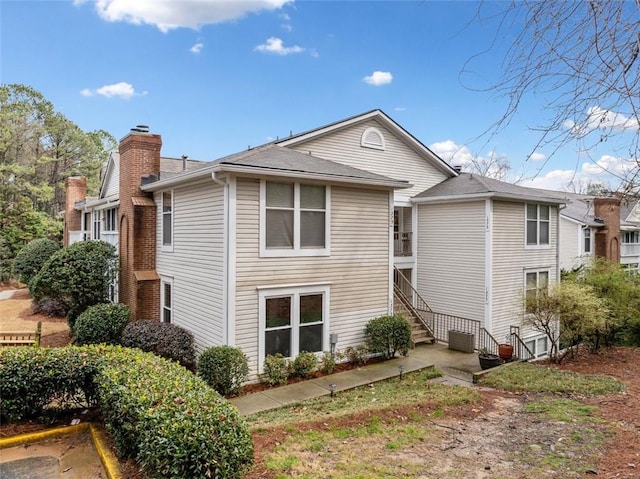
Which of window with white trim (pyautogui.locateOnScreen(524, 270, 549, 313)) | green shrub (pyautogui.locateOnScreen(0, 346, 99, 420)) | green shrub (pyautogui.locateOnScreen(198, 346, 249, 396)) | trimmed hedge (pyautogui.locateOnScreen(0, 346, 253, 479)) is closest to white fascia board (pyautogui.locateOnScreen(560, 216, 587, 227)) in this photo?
window with white trim (pyautogui.locateOnScreen(524, 270, 549, 313))

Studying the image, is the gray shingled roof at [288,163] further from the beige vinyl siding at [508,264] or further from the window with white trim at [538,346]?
the window with white trim at [538,346]

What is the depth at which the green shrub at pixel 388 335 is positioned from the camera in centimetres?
1154

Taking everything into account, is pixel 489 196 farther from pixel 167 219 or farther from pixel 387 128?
pixel 167 219

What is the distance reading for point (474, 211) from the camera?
1458 cm

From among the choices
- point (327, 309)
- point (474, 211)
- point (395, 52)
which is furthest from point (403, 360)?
point (395, 52)

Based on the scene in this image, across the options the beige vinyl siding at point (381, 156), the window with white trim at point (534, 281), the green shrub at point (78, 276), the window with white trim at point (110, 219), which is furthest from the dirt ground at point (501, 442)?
the window with white trim at point (110, 219)

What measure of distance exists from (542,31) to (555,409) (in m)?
→ 7.16

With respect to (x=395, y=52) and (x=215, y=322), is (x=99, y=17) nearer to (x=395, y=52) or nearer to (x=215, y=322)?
(x=215, y=322)

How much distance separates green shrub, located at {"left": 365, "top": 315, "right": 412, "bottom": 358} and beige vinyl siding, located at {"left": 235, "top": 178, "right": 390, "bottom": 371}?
0.95ft

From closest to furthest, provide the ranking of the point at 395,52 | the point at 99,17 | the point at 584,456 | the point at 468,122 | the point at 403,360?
the point at 468,122 < the point at 395,52 < the point at 584,456 < the point at 99,17 < the point at 403,360

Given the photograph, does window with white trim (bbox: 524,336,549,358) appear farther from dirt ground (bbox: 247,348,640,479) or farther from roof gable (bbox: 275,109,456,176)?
dirt ground (bbox: 247,348,640,479)

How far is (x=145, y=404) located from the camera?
193 inches

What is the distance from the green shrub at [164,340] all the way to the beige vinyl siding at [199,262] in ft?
0.92

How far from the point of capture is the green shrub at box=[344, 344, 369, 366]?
36.9 ft
